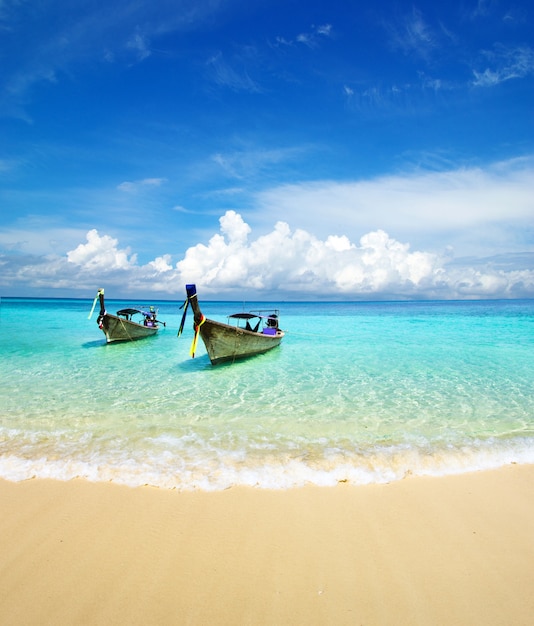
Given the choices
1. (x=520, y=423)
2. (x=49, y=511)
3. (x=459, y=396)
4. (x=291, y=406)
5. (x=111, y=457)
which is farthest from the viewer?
(x=459, y=396)

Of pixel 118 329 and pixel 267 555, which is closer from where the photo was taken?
pixel 267 555

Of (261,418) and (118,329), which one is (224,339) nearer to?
(261,418)

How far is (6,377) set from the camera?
13289mm

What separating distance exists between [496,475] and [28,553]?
709 centimetres

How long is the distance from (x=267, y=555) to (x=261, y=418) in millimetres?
4969

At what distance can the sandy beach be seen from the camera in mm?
3438

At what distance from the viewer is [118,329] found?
22500 millimetres

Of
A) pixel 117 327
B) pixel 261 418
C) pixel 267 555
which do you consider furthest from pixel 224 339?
pixel 267 555

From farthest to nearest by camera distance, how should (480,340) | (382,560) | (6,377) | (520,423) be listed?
(480,340)
(6,377)
(520,423)
(382,560)

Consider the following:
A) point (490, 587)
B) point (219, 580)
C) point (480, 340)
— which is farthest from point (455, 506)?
point (480, 340)

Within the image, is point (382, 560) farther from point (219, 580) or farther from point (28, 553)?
point (28, 553)

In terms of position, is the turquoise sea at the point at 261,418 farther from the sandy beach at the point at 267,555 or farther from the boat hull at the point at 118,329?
the boat hull at the point at 118,329

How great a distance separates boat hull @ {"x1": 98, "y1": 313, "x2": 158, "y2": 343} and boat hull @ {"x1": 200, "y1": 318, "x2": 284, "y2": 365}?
31.0 ft

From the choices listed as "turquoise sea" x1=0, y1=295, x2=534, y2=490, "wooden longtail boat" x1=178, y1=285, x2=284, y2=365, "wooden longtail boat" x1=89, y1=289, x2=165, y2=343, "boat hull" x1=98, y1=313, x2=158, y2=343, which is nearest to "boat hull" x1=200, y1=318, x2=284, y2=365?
"wooden longtail boat" x1=178, y1=285, x2=284, y2=365
